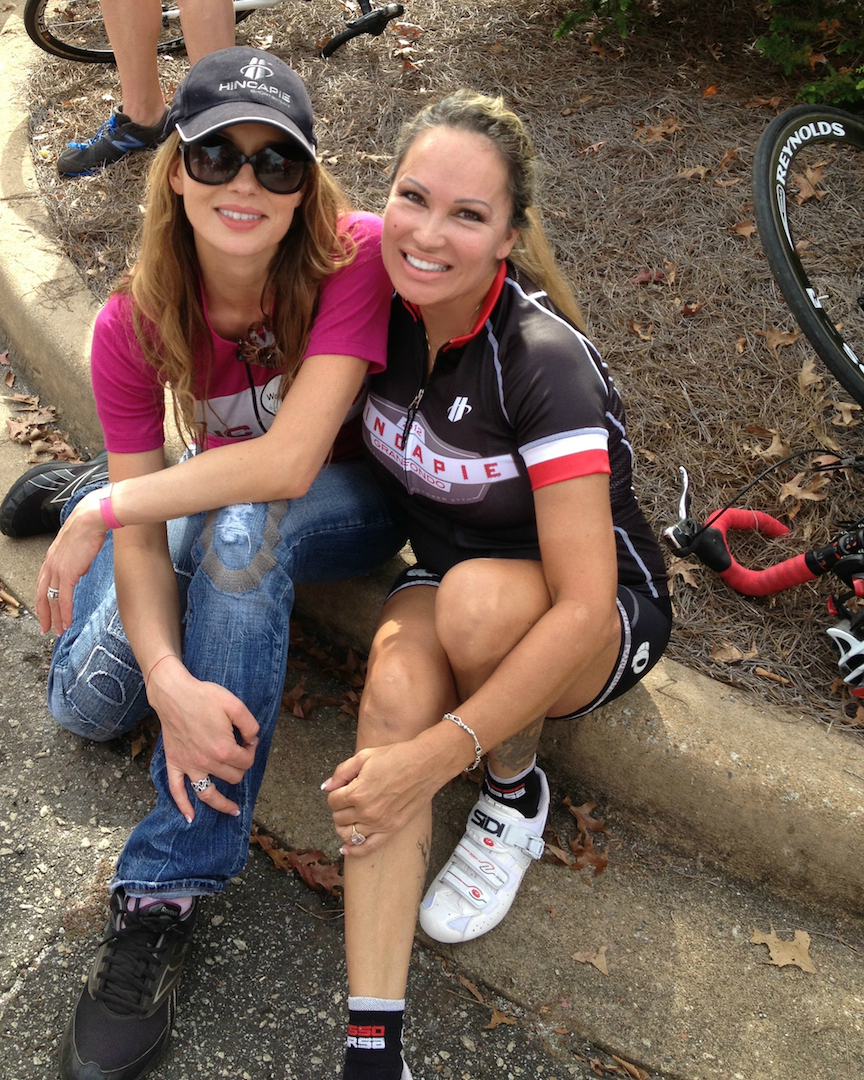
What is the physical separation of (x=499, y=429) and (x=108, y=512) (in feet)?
3.33

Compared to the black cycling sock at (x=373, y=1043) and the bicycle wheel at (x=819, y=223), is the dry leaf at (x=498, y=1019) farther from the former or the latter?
the bicycle wheel at (x=819, y=223)

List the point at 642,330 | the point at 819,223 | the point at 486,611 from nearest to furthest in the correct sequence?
the point at 486,611 → the point at 642,330 → the point at 819,223

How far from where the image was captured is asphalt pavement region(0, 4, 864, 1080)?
7.70 feet

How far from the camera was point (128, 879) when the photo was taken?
238 centimetres

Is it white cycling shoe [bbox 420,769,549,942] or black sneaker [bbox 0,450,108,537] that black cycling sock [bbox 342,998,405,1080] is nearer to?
white cycling shoe [bbox 420,769,549,942]

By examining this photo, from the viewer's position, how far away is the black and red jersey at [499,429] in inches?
85.4

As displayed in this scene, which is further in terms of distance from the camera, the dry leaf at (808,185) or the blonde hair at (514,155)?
the dry leaf at (808,185)

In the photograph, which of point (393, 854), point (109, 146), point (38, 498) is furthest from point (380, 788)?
point (109, 146)

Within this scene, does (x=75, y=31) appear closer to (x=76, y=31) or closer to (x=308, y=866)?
(x=76, y=31)

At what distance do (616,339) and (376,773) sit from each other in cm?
233

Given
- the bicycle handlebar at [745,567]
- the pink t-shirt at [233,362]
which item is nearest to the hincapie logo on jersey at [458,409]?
the pink t-shirt at [233,362]

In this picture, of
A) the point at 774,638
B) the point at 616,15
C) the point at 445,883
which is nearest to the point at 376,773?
the point at 445,883

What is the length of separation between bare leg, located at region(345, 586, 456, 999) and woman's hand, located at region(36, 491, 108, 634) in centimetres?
78

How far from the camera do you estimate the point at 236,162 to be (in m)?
2.22
